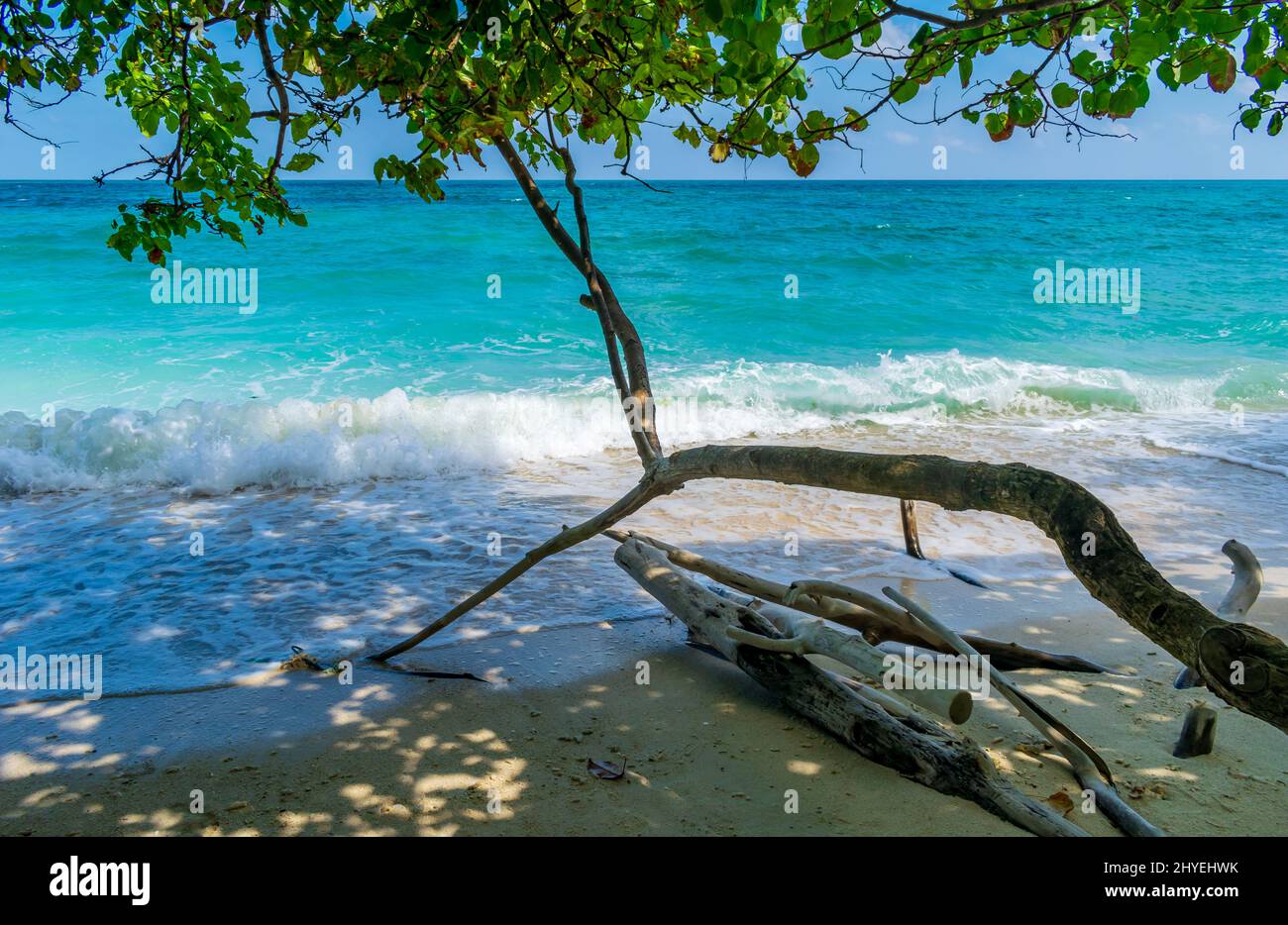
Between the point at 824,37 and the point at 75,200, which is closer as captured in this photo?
the point at 824,37

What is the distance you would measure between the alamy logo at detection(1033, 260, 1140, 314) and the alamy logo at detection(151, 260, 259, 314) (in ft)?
65.9

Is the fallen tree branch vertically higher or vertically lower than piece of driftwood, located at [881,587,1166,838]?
higher

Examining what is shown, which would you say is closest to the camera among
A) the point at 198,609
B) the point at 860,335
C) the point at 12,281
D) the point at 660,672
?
the point at 660,672

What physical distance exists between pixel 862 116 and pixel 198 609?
5.00m

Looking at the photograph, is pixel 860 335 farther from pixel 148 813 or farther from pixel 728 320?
pixel 148 813

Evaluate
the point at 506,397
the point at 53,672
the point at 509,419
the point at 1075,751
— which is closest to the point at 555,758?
the point at 1075,751

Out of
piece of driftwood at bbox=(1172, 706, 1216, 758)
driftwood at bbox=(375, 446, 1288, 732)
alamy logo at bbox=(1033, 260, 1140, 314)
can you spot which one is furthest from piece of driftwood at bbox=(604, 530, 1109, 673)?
alamy logo at bbox=(1033, 260, 1140, 314)

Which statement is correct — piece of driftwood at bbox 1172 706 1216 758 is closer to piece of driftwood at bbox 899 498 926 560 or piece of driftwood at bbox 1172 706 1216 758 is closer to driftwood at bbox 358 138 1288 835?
driftwood at bbox 358 138 1288 835

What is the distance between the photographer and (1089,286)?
25578 millimetres

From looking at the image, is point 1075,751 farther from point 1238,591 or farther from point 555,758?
point 555,758

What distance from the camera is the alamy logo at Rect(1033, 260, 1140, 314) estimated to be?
73.3 feet

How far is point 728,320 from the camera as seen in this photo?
19688 millimetres

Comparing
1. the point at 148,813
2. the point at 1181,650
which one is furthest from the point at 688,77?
the point at 148,813
